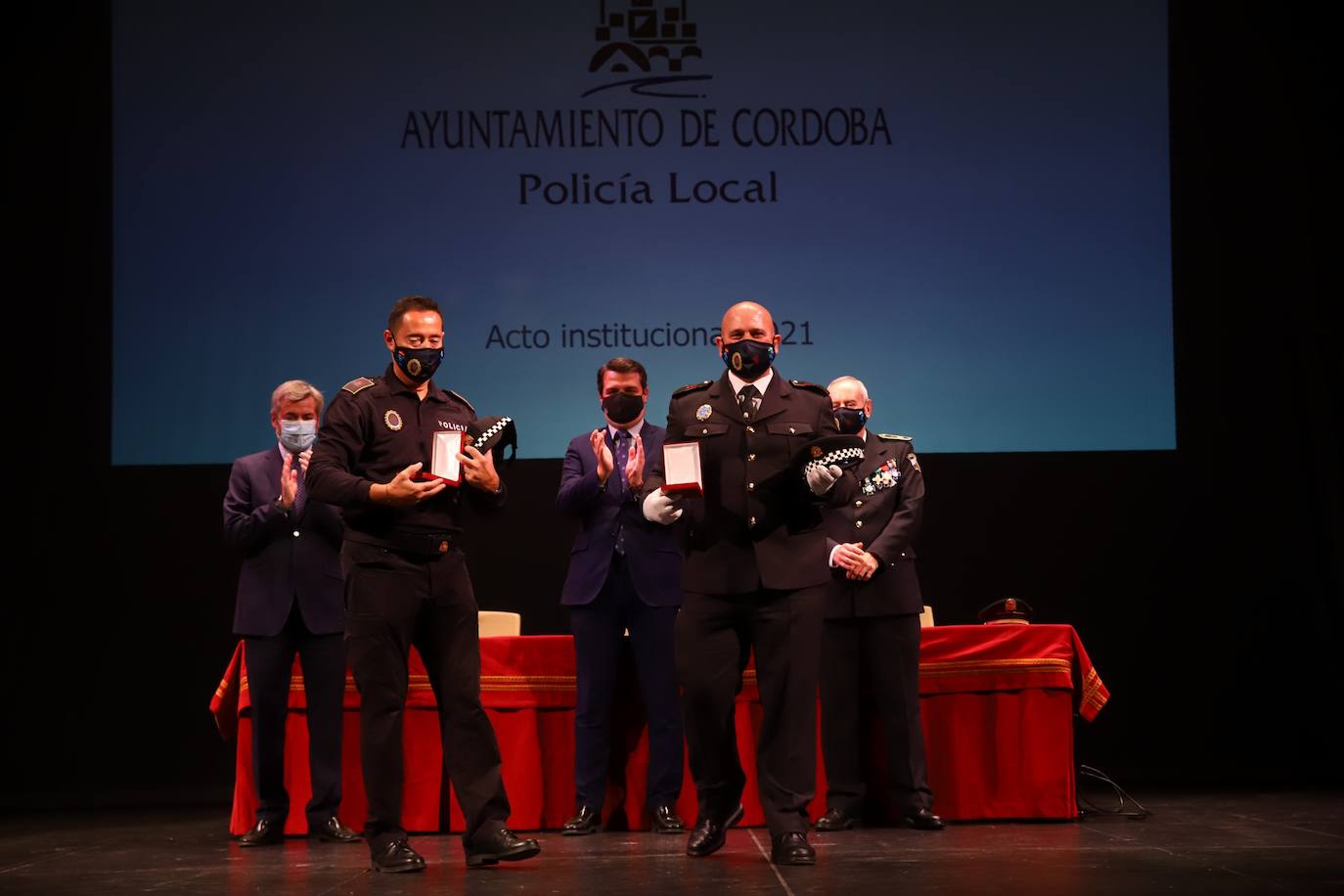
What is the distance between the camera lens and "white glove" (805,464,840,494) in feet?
13.4

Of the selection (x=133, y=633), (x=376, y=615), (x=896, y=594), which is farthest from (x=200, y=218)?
(x=896, y=594)

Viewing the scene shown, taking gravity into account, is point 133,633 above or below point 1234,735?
above

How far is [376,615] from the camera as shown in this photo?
4086 mm

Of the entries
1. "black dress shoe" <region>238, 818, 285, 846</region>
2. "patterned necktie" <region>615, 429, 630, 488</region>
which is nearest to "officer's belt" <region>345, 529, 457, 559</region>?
"patterned necktie" <region>615, 429, 630, 488</region>

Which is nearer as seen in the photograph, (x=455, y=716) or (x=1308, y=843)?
(x=455, y=716)

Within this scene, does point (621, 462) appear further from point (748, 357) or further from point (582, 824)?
point (582, 824)

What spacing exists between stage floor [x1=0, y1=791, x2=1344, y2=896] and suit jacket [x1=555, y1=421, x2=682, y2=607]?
0.91 metres

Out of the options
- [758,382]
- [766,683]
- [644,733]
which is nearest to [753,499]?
[758,382]

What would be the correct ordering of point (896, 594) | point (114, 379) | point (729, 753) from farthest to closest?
point (114, 379) < point (896, 594) < point (729, 753)

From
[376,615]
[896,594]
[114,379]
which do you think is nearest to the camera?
[376,615]

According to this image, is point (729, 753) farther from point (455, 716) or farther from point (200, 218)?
point (200, 218)

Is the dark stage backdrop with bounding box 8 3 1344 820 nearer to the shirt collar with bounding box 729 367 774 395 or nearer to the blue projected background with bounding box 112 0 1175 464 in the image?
the blue projected background with bounding box 112 0 1175 464

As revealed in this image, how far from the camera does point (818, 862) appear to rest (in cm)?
423

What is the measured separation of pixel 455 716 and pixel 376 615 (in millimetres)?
389
